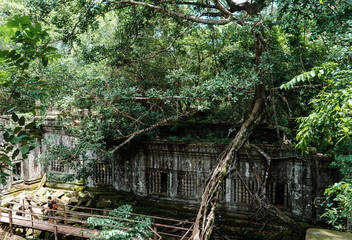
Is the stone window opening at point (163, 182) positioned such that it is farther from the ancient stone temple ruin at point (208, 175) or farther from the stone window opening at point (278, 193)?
the stone window opening at point (278, 193)

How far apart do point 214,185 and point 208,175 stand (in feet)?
7.05

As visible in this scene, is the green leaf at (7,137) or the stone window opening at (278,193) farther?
the stone window opening at (278,193)

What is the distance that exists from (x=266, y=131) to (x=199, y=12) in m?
5.52

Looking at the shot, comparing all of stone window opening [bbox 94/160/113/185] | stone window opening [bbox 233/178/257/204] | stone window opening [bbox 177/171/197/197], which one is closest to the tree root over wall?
stone window opening [bbox 233/178/257/204]

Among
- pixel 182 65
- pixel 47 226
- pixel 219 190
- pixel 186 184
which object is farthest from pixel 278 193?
pixel 47 226

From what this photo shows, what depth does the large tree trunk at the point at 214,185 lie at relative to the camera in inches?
227

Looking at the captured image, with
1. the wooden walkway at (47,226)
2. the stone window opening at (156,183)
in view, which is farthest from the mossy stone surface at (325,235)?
the stone window opening at (156,183)

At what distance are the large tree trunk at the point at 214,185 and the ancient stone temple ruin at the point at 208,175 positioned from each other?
88 cm

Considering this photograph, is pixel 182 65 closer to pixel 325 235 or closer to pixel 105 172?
pixel 105 172

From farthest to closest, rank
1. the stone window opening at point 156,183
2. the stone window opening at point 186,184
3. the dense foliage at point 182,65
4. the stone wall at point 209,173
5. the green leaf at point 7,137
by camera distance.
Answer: the stone window opening at point 156,183 → the stone window opening at point 186,184 → the stone wall at point 209,173 → the dense foliage at point 182,65 → the green leaf at point 7,137

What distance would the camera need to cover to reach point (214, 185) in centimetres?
667

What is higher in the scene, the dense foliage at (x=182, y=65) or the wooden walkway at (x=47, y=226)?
the dense foliage at (x=182, y=65)

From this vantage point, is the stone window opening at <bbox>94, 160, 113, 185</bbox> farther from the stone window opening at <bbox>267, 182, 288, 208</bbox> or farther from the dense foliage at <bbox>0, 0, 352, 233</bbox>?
the stone window opening at <bbox>267, 182, 288, 208</bbox>

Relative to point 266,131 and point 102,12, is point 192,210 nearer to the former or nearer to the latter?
point 266,131
